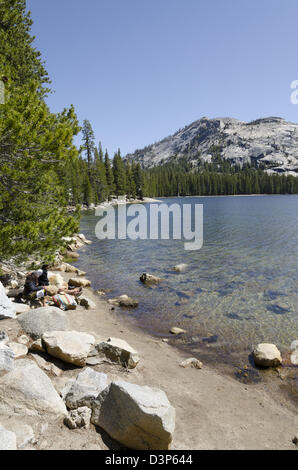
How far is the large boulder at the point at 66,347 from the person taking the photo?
24.0 feet

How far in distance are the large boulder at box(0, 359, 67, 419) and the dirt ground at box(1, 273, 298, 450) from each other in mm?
354

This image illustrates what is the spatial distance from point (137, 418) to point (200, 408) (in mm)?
2520

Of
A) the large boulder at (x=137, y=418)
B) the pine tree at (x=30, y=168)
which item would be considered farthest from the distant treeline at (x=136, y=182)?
the large boulder at (x=137, y=418)

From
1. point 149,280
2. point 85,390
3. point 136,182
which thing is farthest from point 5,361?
point 136,182

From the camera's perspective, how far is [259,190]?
17888 cm

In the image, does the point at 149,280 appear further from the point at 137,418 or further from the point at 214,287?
the point at 137,418

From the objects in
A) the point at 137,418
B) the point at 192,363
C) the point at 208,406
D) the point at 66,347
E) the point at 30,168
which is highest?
the point at 30,168

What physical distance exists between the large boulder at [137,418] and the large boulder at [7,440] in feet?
5.13

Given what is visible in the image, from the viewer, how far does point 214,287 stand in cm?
1631

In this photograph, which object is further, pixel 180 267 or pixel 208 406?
pixel 180 267

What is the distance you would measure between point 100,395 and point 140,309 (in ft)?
27.4

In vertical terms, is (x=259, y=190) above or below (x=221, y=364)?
above
